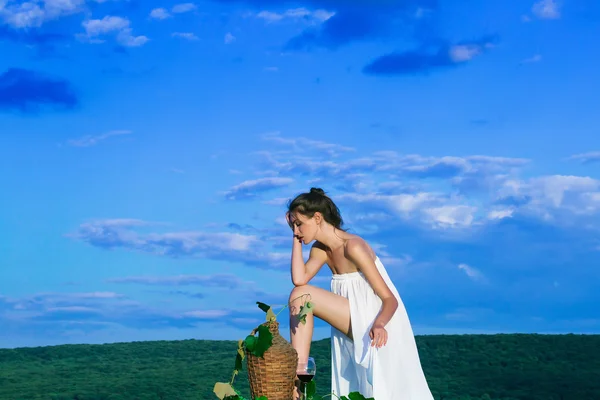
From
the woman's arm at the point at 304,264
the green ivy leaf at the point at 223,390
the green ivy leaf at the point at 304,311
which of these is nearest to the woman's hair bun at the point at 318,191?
the woman's arm at the point at 304,264

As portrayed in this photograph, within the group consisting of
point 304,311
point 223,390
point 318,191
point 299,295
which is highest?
point 318,191

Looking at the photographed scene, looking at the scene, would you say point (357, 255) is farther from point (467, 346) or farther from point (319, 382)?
point (467, 346)

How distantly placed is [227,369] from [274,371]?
4.26 metres

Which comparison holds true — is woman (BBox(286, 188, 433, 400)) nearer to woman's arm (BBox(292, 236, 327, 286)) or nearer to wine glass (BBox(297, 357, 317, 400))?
woman's arm (BBox(292, 236, 327, 286))

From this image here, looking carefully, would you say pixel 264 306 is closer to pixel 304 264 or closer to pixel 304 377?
pixel 304 377

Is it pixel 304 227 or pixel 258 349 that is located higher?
pixel 304 227

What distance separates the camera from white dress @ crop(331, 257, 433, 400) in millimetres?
4457

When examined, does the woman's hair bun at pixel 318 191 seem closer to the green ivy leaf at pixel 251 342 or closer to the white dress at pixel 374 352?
the white dress at pixel 374 352

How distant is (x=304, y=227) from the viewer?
14.9 feet

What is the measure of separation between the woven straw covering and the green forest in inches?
131

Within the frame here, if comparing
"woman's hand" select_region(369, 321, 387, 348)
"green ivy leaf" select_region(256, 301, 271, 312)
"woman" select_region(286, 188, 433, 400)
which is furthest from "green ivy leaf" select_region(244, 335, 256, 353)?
"woman's hand" select_region(369, 321, 387, 348)

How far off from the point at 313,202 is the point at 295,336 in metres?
0.82

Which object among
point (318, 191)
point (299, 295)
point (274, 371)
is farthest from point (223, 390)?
point (318, 191)

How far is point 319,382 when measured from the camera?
7.32 metres
